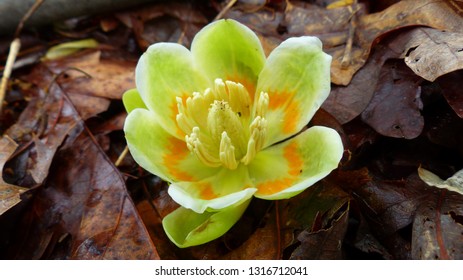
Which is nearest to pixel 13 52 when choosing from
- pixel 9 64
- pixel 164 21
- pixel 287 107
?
pixel 9 64

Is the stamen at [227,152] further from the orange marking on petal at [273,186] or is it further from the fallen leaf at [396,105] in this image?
the fallen leaf at [396,105]

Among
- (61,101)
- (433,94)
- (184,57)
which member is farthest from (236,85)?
(61,101)

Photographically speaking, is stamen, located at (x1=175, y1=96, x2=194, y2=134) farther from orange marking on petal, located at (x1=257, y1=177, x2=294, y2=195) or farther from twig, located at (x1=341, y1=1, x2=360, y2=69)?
twig, located at (x1=341, y1=1, x2=360, y2=69)

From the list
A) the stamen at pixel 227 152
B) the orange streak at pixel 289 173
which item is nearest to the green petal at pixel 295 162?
the orange streak at pixel 289 173

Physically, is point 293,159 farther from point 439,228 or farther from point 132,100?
point 132,100

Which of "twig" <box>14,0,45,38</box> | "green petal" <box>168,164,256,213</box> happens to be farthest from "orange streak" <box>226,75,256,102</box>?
"twig" <box>14,0,45,38</box>
